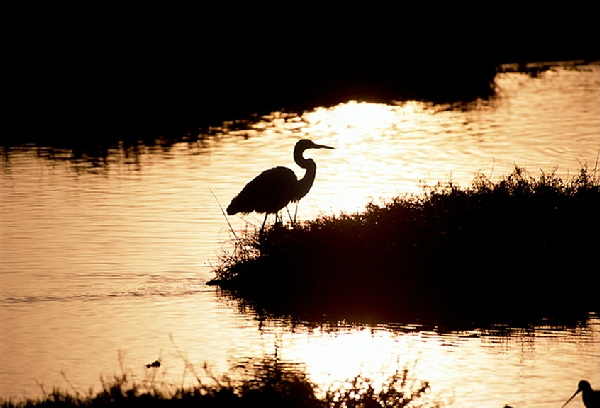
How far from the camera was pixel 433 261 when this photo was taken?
18203mm

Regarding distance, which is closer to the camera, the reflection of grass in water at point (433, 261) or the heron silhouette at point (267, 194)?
the reflection of grass in water at point (433, 261)

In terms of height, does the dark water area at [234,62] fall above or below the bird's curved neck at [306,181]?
above

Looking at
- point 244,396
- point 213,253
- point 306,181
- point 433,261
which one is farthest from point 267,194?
point 244,396

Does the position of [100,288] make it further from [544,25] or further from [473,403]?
[544,25]

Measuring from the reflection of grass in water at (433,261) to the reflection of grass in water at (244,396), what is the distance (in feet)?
14.7

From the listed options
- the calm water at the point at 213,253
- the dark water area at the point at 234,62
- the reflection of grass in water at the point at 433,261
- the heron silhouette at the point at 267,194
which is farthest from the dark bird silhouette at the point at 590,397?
the dark water area at the point at 234,62

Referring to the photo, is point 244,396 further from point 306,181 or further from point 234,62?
point 234,62

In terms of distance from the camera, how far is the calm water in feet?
49.1

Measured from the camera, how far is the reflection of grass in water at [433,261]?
18062mm

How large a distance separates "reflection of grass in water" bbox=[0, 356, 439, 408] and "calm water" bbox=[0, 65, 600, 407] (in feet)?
2.21

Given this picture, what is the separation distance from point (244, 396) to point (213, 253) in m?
8.22

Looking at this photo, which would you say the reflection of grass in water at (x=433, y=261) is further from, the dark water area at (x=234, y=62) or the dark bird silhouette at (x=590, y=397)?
the dark water area at (x=234, y=62)

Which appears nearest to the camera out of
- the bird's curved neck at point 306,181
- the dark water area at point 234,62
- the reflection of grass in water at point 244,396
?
the reflection of grass in water at point 244,396

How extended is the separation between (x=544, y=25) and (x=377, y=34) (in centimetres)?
1080
